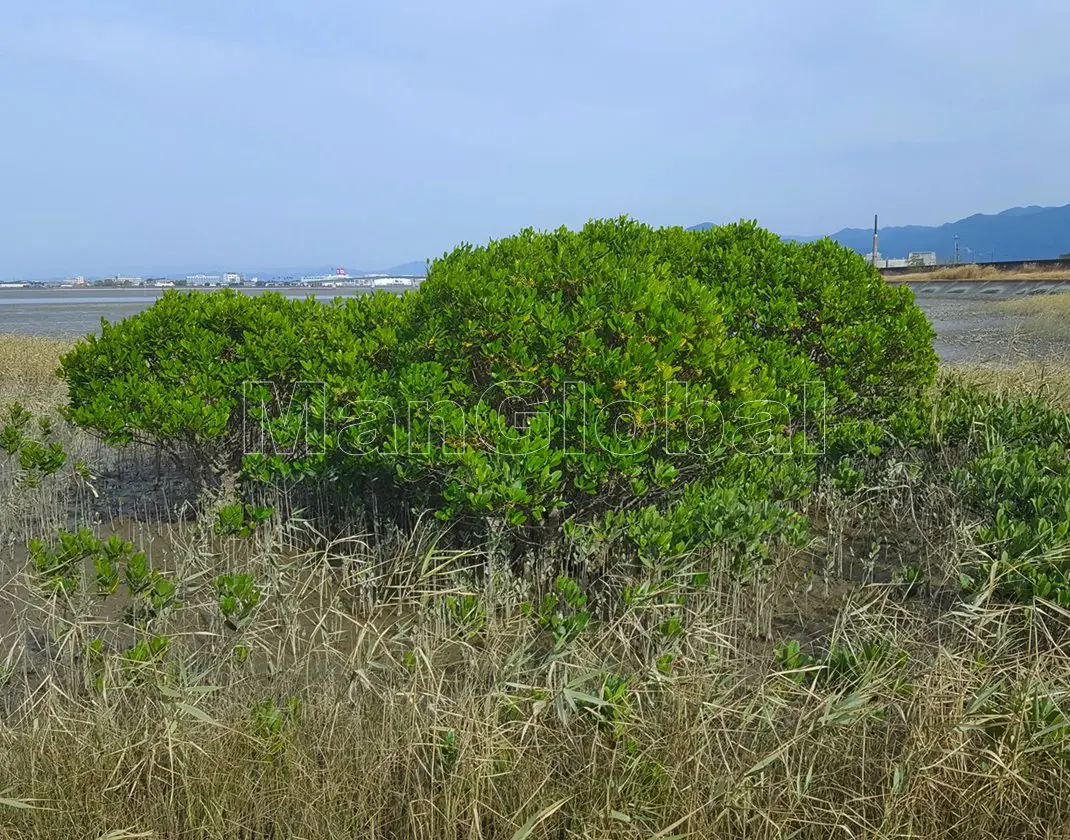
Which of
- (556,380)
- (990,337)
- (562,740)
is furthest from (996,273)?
(562,740)

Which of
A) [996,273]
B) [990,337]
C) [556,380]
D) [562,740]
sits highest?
[996,273]

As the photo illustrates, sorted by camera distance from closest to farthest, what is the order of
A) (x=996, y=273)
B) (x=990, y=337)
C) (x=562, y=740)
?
(x=562, y=740), (x=990, y=337), (x=996, y=273)

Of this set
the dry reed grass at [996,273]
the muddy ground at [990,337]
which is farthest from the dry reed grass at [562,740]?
the dry reed grass at [996,273]

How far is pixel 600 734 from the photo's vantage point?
2582 millimetres

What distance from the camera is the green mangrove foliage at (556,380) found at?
3936 millimetres

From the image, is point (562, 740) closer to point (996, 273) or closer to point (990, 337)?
point (990, 337)

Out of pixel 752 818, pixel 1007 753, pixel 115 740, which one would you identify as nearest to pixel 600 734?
pixel 752 818

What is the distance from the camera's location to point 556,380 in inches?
166

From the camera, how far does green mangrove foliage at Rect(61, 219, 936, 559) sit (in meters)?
3.94

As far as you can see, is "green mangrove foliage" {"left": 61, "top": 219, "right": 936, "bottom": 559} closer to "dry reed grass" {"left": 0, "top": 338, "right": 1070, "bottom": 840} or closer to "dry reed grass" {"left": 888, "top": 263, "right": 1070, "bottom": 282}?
"dry reed grass" {"left": 0, "top": 338, "right": 1070, "bottom": 840}

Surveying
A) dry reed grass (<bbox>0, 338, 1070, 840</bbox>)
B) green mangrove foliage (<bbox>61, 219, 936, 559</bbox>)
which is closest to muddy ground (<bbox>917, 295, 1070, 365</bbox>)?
green mangrove foliage (<bbox>61, 219, 936, 559</bbox>)

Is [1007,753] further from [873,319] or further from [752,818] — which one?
[873,319]

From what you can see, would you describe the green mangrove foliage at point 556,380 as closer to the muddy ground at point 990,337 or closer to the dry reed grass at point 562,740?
the dry reed grass at point 562,740

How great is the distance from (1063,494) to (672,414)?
5.72ft
